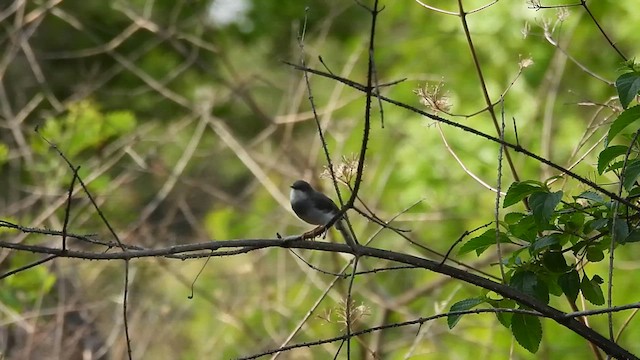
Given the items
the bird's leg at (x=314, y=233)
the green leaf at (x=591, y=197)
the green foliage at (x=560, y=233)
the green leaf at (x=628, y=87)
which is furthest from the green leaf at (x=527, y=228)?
the bird's leg at (x=314, y=233)

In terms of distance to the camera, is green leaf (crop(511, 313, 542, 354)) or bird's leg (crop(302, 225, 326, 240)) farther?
bird's leg (crop(302, 225, 326, 240))

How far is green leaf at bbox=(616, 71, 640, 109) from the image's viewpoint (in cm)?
174

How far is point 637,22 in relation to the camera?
5105 mm

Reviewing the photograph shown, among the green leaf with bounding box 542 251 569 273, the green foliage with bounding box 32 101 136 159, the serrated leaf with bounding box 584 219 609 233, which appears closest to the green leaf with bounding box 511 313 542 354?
the green leaf with bounding box 542 251 569 273

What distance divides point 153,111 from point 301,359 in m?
2.66

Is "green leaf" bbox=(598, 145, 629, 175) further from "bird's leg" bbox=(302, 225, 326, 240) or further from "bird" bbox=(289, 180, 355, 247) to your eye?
"bird" bbox=(289, 180, 355, 247)

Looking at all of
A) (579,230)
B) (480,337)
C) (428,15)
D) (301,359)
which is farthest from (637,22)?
(579,230)

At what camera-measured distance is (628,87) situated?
5.80 ft

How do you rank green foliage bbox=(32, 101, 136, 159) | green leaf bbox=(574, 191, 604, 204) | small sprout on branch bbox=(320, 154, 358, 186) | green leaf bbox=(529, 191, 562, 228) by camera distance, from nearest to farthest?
green leaf bbox=(529, 191, 562, 228), green leaf bbox=(574, 191, 604, 204), small sprout on branch bbox=(320, 154, 358, 186), green foliage bbox=(32, 101, 136, 159)

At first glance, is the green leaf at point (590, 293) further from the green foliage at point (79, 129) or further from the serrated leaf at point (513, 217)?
the green foliage at point (79, 129)

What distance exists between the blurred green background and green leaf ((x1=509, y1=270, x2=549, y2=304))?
91.7 inches

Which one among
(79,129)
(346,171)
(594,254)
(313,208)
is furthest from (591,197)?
(79,129)

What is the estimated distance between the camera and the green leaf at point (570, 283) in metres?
1.90

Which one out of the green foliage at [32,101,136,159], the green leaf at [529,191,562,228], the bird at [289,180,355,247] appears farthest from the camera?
the green foliage at [32,101,136,159]
